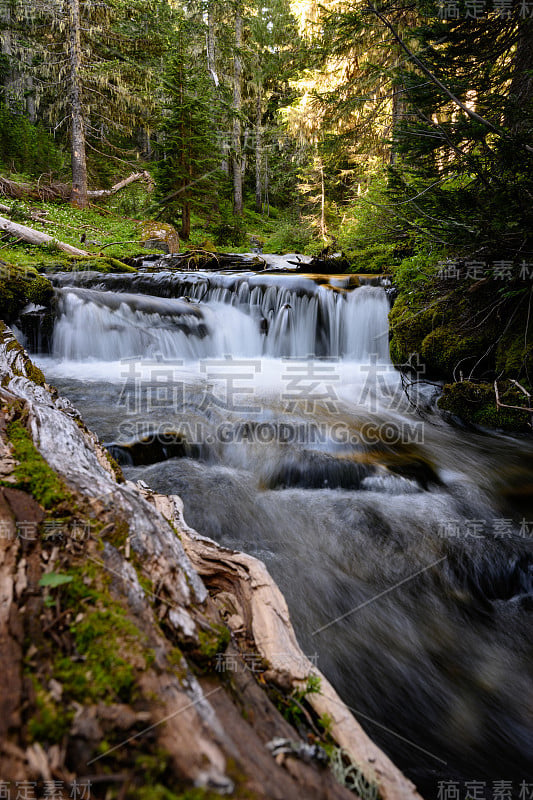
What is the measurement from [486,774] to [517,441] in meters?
3.81

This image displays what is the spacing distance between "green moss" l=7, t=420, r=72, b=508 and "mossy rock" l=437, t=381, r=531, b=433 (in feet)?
15.2

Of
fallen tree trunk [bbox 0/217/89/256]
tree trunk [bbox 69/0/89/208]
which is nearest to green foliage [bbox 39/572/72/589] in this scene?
fallen tree trunk [bbox 0/217/89/256]

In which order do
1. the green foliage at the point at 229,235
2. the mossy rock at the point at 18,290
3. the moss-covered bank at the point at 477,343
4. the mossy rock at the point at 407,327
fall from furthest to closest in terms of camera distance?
the green foliage at the point at 229,235, the mossy rock at the point at 18,290, the mossy rock at the point at 407,327, the moss-covered bank at the point at 477,343

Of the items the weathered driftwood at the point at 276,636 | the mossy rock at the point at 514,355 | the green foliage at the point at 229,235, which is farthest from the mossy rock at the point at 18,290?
the green foliage at the point at 229,235

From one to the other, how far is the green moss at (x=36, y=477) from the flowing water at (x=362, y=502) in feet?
5.33

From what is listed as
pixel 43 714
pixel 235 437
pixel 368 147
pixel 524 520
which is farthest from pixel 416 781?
pixel 368 147

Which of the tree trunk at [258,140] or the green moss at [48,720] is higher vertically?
the tree trunk at [258,140]

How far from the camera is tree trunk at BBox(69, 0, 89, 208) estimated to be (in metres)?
15.3

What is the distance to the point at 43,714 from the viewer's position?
2.43 ft

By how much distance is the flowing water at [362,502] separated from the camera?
1913mm

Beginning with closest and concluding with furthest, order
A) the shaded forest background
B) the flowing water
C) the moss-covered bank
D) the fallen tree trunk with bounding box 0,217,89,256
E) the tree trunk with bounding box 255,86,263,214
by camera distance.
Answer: the flowing water → the shaded forest background → the moss-covered bank → the fallen tree trunk with bounding box 0,217,89,256 → the tree trunk with bounding box 255,86,263,214

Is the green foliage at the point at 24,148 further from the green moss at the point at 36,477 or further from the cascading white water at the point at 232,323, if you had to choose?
the green moss at the point at 36,477

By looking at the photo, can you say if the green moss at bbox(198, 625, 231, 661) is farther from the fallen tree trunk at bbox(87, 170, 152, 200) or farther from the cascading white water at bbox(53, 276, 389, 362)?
the fallen tree trunk at bbox(87, 170, 152, 200)

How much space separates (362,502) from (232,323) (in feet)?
20.1
